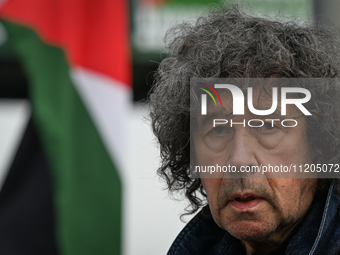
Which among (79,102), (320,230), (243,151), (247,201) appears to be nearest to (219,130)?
(243,151)

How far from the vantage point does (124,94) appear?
13.5 ft

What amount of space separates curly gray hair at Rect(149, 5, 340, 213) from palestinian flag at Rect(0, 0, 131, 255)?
1.95 metres

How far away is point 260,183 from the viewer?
1586 millimetres

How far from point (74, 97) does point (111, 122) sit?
1.16ft

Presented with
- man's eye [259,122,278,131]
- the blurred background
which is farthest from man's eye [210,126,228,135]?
the blurred background

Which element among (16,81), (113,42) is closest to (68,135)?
(113,42)

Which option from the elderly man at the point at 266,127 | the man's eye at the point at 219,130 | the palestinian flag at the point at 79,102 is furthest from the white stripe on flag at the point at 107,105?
the man's eye at the point at 219,130

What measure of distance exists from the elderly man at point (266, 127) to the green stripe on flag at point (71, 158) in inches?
81.4

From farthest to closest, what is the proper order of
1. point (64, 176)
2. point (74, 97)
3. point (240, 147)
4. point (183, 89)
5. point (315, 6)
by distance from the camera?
1. point (74, 97)
2. point (64, 176)
3. point (315, 6)
4. point (183, 89)
5. point (240, 147)

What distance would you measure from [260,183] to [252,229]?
15cm

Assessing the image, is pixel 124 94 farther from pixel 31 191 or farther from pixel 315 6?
pixel 315 6

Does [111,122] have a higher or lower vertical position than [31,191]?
higher

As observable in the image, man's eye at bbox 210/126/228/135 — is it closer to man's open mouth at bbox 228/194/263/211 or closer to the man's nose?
the man's nose

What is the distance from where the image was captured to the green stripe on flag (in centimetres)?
373
